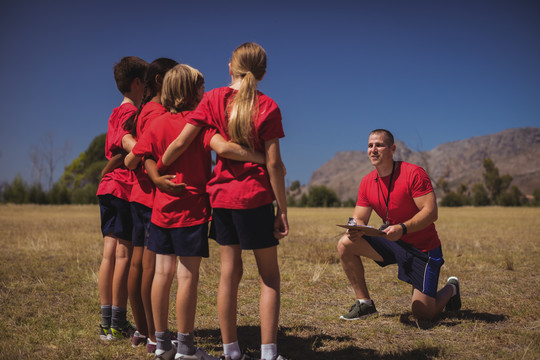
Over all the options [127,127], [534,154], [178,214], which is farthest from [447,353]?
[534,154]

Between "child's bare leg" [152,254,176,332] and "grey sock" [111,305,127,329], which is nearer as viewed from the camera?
"child's bare leg" [152,254,176,332]

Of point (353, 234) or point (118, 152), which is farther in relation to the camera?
point (353, 234)

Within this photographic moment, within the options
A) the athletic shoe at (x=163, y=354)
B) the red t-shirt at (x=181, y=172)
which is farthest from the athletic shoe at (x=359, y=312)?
the red t-shirt at (x=181, y=172)

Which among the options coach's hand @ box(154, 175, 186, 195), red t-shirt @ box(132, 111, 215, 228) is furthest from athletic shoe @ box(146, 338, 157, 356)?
coach's hand @ box(154, 175, 186, 195)

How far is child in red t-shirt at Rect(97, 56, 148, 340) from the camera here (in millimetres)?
3660

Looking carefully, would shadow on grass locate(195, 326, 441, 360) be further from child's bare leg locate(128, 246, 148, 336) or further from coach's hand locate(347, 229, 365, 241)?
coach's hand locate(347, 229, 365, 241)

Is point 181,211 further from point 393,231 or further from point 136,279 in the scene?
point 393,231

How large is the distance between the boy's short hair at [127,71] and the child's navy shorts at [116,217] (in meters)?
0.96

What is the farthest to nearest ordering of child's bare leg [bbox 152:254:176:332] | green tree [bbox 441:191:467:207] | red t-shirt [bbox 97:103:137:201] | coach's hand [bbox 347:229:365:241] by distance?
green tree [bbox 441:191:467:207]
coach's hand [bbox 347:229:365:241]
red t-shirt [bbox 97:103:137:201]
child's bare leg [bbox 152:254:176:332]

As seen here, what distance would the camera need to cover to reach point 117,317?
3.72 m

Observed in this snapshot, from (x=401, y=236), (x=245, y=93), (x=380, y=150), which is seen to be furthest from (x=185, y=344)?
(x=380, y=150)

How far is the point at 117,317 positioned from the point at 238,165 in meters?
1.86

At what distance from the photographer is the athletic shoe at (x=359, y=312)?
4.51 m

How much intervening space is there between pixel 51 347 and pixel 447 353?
3229mm
